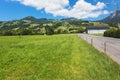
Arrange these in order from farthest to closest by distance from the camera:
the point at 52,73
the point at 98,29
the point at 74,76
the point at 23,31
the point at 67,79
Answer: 1. the point at 98,29
2. the point at 23,31
3. the point at 52,73
4. the point at 74,76
5. the point at 67,79

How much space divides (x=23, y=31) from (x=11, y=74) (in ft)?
426

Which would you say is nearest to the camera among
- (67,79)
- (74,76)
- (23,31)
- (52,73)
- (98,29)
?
(67,79)

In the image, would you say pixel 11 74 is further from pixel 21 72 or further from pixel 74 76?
pixel 74 76

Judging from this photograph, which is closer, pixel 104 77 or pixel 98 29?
pixel 104 77

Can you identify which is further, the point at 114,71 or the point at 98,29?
the point at 98,29

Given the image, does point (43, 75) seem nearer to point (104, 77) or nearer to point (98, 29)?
point (104, 77)

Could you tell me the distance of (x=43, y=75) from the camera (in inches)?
411

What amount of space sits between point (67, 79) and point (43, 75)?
4.33ft

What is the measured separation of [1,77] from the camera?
10133 millimetres

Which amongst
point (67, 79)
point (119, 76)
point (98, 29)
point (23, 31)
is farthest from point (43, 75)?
point (98, 29)

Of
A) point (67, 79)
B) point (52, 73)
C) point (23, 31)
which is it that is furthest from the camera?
point (23, 31)

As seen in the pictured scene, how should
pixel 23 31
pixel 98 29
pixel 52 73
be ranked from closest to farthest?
pixel 52 73, pixel 23 31, pixel 98 29

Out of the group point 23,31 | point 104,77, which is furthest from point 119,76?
point 23,31

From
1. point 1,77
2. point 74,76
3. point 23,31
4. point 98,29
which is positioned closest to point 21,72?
point 1,77
